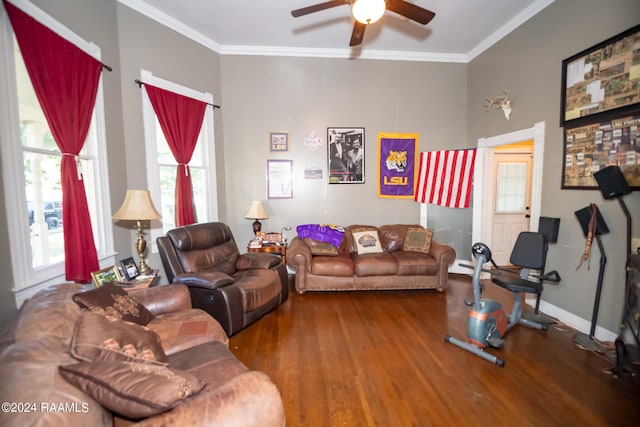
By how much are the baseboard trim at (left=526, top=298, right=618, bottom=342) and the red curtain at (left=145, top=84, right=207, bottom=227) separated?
4.33 meters

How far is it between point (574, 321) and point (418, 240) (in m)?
1.81

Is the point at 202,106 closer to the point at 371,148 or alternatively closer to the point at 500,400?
the point at 371,148

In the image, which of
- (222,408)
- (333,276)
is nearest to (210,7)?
(333,276)

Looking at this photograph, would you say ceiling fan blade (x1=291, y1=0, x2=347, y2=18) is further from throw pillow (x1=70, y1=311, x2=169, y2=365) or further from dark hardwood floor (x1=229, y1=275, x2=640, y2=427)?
dark hardwood floor (x1=229, y1=275, x2=640, y2=427)

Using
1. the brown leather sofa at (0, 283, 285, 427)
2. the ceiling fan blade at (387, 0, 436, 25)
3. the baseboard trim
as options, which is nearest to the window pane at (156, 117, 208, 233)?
the brown leather sofa at (0, 283, 285, 427)

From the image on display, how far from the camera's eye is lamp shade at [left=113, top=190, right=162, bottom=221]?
236 cm

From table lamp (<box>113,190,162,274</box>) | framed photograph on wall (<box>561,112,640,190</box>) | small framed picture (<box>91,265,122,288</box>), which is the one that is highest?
framed photograph on wall (<box>561,112,640,190</box>)

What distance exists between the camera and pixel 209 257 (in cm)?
305

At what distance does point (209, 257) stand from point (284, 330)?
1.18 meters

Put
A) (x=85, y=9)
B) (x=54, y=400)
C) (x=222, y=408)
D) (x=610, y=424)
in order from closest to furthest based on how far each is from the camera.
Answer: (x=54, y=400) → (x=222, y=408) → (x=610, y=424) → (x=85, y=9)

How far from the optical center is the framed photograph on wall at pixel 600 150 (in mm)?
2219

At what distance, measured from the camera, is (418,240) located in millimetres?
3955

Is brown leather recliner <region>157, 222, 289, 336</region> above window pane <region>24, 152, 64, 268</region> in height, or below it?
below

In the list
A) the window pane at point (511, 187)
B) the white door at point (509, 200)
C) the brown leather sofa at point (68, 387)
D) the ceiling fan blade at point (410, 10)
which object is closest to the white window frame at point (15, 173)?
the brown leather sofa at point (68, 387)
